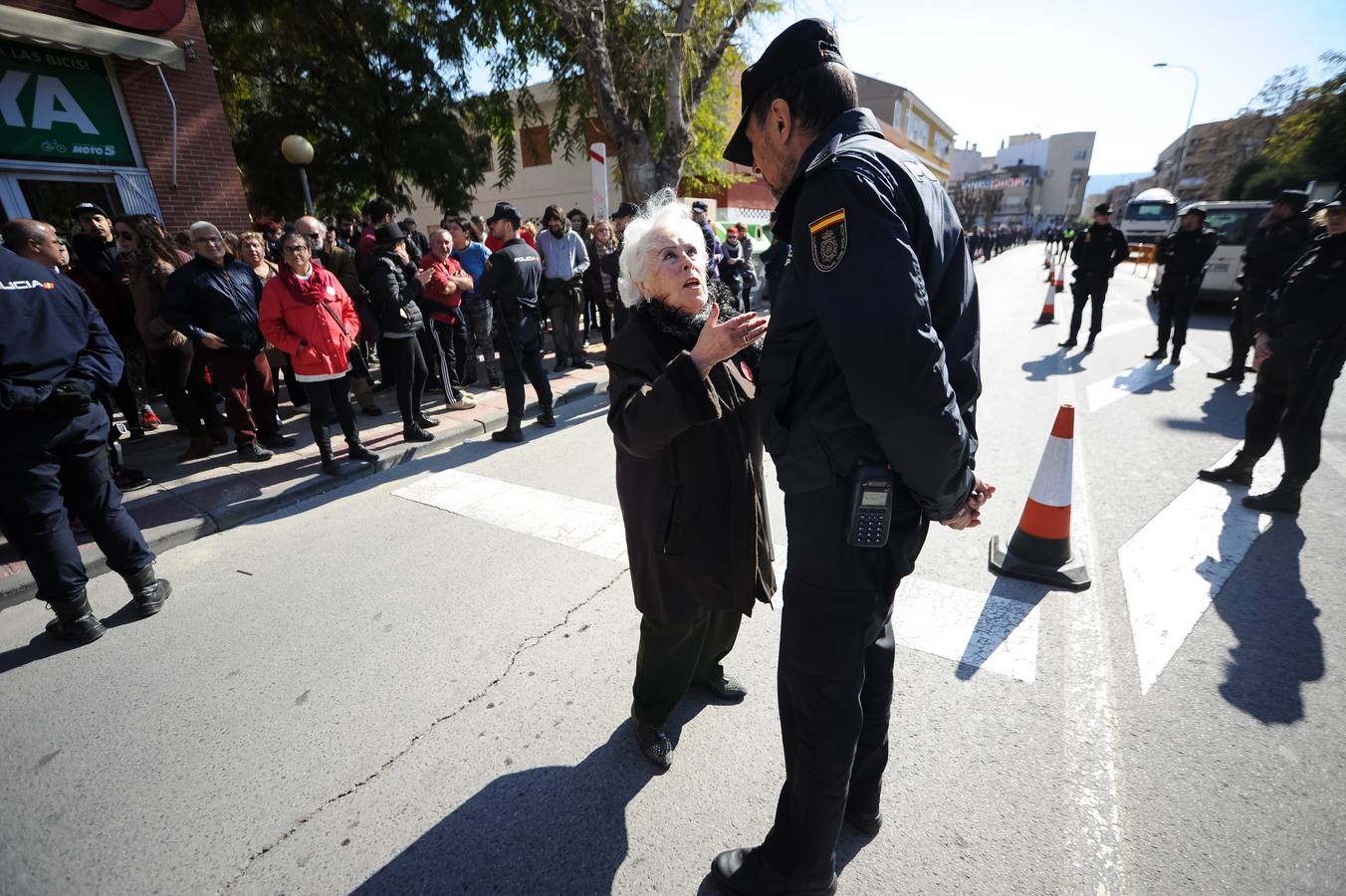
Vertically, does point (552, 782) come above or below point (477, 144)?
below

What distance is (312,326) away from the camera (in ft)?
15.7

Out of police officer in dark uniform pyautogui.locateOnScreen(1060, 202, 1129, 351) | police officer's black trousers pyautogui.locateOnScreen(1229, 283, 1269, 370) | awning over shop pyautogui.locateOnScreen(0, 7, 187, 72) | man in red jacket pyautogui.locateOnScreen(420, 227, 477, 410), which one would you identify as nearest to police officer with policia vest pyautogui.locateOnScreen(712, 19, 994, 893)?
man in red jacket pyautogui.locateOnScreen(420, 227, 477, 410)

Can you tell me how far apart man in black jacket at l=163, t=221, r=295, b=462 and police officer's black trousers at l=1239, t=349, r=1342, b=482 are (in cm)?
778

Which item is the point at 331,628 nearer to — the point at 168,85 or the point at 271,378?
the point at 271,378

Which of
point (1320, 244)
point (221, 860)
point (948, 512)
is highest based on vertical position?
point (1320, 244)

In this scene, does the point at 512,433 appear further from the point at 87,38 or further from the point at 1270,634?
the point at 87,38

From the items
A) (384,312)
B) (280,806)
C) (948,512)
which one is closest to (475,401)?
(384,312)

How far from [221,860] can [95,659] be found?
1737 mm

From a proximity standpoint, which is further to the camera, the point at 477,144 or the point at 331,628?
the point at 477,144

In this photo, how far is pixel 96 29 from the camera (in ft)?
23.0

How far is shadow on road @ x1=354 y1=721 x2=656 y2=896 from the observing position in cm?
183

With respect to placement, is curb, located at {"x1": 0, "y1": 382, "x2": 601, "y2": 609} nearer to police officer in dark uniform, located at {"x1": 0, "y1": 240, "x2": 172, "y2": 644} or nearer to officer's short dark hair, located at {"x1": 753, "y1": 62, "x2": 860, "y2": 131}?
police officer in dark uniform, located at {"x1": 0, "y1": 240, "x2": 172, "y2": 644}

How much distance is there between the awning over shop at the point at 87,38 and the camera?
6.43 metres

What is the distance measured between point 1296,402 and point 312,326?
694cm
